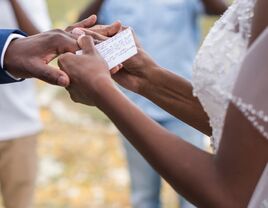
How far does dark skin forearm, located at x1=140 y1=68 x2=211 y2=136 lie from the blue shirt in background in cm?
113

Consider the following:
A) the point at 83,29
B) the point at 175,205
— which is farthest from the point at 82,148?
the point at 83,29

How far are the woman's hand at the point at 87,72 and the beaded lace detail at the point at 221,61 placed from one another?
24 cm

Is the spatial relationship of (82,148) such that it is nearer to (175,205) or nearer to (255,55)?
(175,205)

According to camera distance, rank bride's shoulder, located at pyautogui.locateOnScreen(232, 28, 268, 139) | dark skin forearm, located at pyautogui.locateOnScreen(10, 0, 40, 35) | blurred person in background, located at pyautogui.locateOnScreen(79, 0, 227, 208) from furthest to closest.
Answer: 1. blurred person in background, located at pyautogui.locateOnScreen(79, 0, 227, 208)
2. dark skin forearm, located at pyautogui.locateOnScreen(10, 0, 40, 35)
3. bride's shoulder, located at pyautogui.locateOnScreen(232, 28, 268, 139)

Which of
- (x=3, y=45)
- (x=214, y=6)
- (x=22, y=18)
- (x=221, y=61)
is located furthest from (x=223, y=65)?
(x=214, y=6)

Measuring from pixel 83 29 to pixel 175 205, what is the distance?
211cm

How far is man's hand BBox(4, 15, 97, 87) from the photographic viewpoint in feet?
6.66

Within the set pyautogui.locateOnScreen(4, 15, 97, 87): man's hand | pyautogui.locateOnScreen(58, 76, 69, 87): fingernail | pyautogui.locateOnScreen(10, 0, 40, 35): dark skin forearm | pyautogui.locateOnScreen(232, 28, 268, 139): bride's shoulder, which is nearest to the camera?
pyautogui.locateOnScreen(232, 28, 268, 139): bride's shoulder

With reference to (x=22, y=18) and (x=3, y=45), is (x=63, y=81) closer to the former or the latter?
(x=3, y=45)

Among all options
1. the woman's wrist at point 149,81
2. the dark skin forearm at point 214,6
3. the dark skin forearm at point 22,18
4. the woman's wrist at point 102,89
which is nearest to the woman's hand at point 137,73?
the woman's wrist at point 149,81

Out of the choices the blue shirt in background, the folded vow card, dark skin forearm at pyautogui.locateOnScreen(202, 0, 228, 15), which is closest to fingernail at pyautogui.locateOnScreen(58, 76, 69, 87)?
the folded vow card

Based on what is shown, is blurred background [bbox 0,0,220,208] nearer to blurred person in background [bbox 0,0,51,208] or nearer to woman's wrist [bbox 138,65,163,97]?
blurred person in background [bbox 0,0,51,208]

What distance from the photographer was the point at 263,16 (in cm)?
154

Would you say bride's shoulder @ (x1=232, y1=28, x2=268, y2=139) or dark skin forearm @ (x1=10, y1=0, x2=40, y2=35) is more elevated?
bride's shoulder @ (x1=232, y1=28, x2=268, y2=139)
